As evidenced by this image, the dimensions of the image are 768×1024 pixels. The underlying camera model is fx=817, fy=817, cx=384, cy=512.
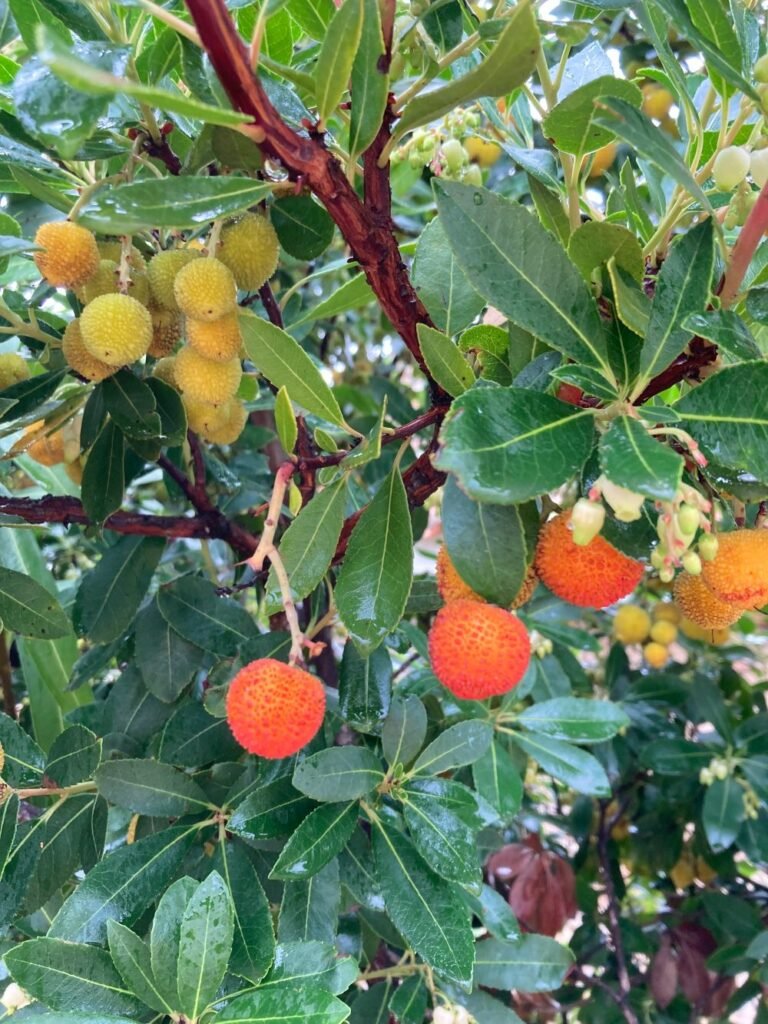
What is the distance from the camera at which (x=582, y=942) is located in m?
1.89

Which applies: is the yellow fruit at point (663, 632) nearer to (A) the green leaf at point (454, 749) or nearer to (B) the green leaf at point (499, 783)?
(B) the green leaf at point (499, 783)

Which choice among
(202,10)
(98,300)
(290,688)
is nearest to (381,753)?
(290,688)

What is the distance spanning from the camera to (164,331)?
90cm

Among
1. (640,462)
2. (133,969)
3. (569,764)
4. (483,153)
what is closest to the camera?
(640,462)

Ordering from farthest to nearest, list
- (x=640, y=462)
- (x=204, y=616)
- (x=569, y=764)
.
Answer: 1. (x=569, y=764)
2. (x=204, y=616)
3. (x=640, y=462)

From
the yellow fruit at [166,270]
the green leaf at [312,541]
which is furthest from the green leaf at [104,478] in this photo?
the green leaf at [312,541]

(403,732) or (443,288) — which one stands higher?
(443,288)

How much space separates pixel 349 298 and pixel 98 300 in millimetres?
306

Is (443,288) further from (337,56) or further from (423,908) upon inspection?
(423,908)

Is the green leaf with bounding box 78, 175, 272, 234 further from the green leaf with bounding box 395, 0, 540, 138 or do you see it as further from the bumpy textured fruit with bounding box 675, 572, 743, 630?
the bumpy textured fruit with bounding box 675, 572, 743, 630

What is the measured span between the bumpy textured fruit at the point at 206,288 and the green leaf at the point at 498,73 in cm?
21

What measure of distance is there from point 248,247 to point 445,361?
9.9 inches

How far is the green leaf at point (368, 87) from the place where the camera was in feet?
1.91

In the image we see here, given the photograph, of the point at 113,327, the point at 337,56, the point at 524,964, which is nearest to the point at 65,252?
the point at 113,327
